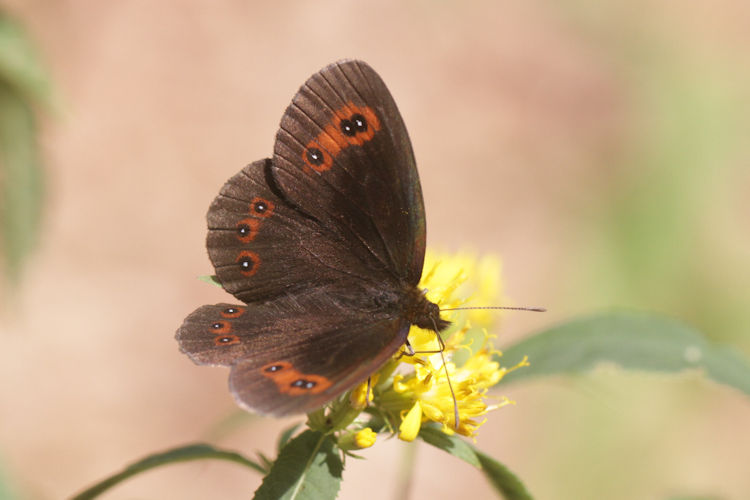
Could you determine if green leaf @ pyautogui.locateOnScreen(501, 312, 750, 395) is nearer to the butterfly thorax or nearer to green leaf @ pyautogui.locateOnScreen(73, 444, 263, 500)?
the butterfly thorax

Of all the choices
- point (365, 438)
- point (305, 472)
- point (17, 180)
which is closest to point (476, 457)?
point (365, 438)

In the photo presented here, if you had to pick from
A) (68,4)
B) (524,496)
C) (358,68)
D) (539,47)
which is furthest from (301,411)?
(539,47)

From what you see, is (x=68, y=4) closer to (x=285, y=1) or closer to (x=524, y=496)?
(x=285, y=1)

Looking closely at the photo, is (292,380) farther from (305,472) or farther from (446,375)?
(446,375)

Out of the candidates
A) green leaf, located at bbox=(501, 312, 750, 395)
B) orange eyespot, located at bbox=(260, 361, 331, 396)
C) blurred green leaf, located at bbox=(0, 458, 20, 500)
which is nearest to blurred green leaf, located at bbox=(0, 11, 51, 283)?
blurred green leaf, located at bbox=(0, 458, 20, 500)

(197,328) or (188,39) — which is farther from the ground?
(188,39)

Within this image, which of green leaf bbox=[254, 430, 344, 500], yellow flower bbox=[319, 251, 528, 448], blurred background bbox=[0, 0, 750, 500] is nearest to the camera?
green leaf bbox=[254, 430, 344, 500]
